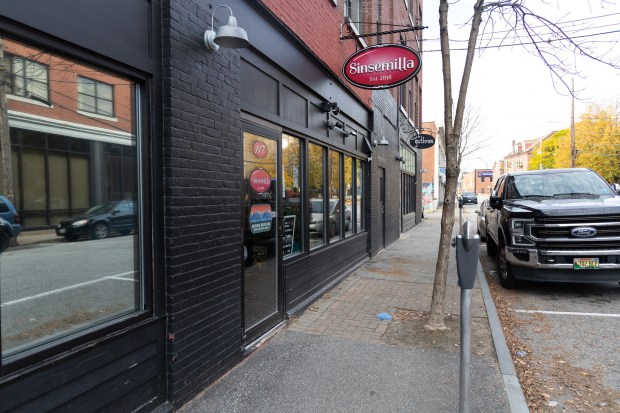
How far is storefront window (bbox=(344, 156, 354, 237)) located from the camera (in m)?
8.33

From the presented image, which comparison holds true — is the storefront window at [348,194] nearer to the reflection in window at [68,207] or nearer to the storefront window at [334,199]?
the storefront window at [334,199]

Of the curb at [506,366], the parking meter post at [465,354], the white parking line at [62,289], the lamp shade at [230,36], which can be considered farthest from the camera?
the curb at [506,366]

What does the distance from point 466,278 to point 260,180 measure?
281 cm

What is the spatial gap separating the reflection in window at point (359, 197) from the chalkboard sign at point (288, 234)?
3.54 metres

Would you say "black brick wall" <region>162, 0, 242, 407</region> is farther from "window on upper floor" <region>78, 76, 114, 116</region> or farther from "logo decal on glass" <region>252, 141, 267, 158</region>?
"logo decal on glass" <region>252, 141, 267, 158</region>

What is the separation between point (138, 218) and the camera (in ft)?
10.0

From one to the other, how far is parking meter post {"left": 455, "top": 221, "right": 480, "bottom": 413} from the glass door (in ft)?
7.45

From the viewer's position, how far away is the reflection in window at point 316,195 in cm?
644

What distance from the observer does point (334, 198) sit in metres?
7.71

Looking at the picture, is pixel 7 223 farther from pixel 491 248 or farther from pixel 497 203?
pixel 491 248

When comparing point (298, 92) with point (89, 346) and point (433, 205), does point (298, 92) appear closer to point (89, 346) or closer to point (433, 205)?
point (89, 346)

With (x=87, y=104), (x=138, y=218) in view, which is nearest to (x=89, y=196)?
(x=138, y=218)

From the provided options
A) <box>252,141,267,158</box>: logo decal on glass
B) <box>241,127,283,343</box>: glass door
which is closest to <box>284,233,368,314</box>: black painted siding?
<box>241,127,283,343</box>: glass door

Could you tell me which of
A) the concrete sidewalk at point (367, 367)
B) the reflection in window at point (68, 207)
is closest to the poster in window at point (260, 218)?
the concrete sidewalk at point (367, 367)
